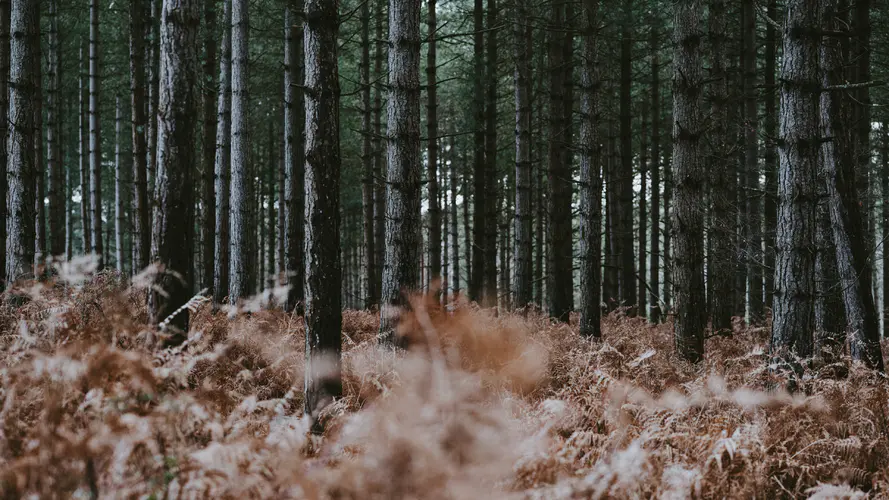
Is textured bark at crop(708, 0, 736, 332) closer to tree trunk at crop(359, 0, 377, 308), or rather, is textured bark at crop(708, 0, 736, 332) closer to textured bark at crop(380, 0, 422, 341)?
textured bark at crop(380, 0, 422, 341)

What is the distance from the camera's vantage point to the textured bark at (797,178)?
5.25 metres

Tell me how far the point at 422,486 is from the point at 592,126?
8.04 meters

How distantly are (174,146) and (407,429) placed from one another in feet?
11.5

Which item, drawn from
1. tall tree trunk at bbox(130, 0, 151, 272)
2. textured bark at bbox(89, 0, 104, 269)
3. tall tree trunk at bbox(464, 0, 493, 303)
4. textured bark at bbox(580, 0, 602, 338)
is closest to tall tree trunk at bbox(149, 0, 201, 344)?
textured bark at bbox(580, 0, 602, 338)

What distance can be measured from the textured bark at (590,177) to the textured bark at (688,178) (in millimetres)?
1892

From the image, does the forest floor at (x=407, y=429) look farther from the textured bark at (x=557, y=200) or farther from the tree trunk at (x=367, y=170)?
the tree trunk at (x=367, y=170)

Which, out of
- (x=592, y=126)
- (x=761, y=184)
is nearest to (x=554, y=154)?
(x=592, y=126)

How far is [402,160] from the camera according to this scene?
7.11 meters

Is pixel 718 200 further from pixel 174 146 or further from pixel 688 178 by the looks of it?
pixel 174 146

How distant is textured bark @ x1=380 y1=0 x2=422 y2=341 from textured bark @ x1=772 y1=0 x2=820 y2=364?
3.98 meters

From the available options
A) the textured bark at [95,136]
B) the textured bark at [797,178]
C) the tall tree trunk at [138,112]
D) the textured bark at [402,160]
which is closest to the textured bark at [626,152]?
the textured bark at [402,160]

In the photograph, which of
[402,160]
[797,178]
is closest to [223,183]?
[402,160]

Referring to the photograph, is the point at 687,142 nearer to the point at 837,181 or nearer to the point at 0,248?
the point at 837,181

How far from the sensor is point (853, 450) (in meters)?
4.14
